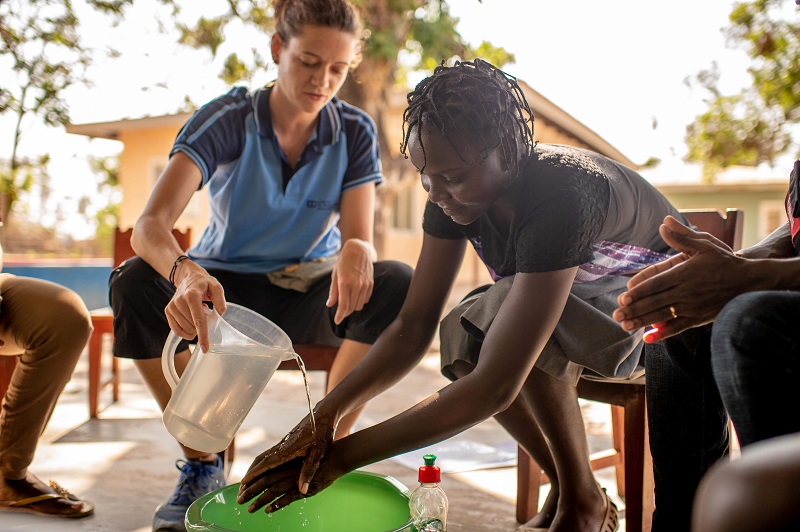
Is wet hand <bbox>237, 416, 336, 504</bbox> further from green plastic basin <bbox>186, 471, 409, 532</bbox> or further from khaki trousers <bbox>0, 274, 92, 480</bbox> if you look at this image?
khaki trousers <bbox>0, 274, 92, 480</bbox>

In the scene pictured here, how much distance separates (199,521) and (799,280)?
126cm

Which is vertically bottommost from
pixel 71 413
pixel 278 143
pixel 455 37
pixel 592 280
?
pixel 71 413

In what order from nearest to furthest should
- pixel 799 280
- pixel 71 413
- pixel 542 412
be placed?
pixel 799 280 < pixel 542 412 < pixel 71 413

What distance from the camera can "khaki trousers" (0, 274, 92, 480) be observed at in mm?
2223

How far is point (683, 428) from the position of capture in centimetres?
158

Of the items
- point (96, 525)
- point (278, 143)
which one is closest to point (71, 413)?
point (96, 525)

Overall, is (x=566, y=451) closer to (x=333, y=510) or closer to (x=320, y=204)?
(x=333, y=510)

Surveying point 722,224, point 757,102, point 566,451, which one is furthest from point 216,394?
point 757,102

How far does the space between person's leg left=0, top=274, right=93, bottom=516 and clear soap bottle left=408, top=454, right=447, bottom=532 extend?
110 centimetres

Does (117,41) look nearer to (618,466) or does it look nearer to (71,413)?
(71,413)

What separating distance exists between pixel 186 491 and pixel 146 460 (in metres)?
0.91

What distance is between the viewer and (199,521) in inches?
60.9

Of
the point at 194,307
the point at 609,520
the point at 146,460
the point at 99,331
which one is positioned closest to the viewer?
the point at 194,307

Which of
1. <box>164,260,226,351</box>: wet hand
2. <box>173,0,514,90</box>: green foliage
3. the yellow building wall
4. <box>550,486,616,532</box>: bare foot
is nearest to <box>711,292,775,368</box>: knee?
<box>550,486,616,532</box>: bare foot
